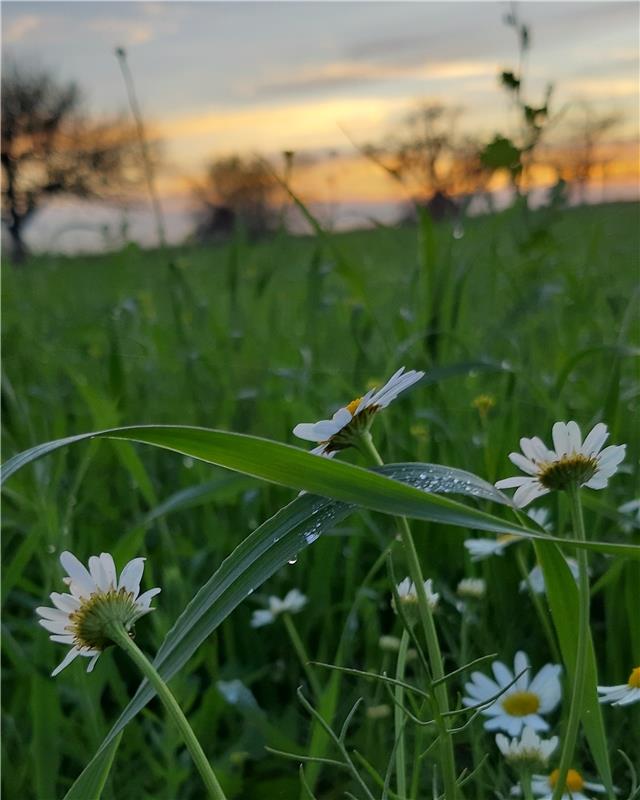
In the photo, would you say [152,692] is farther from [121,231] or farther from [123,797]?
[121,231]

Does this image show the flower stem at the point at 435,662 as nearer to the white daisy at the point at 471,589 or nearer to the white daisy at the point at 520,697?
the white daisy at the point at 520,697

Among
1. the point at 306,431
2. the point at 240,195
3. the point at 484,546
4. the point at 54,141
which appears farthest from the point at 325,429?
the point at 54,141

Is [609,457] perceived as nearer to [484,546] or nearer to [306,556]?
[484,546]

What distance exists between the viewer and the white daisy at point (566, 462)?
1.50ft

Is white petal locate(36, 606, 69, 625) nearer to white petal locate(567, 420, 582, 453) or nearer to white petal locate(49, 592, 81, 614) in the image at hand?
white petal locate(49, 592, 81, 614)

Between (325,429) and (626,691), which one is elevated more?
(325,429)

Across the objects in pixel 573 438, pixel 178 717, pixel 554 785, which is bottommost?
pixel 554 785

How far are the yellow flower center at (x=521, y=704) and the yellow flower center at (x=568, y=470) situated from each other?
0.87 feet

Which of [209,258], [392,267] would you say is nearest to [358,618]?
[392,267]

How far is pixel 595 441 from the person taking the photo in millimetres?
456

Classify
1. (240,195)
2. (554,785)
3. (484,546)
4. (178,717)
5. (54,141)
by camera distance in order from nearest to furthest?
(178,717) → (554,785) → (484,546) → (240,195) → (54,141)

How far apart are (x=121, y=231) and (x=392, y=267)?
2.56 meters

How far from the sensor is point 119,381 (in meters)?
1.33

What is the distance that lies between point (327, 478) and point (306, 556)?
74 centimetres
